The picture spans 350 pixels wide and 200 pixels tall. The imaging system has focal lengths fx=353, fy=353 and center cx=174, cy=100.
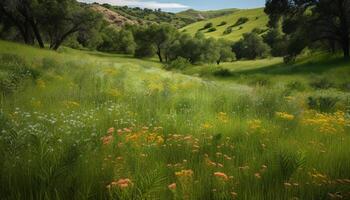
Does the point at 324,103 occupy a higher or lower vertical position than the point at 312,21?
lower

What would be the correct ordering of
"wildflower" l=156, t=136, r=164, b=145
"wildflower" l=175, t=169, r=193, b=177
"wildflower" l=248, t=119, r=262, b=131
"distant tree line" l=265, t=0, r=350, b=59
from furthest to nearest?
"distant tree line" l=265, t=0, r=350, b=59, "wildflower" l=248, t=119, r=262, b=131, "wildflower" l=156, t=136, r=164, b=145, "wildflower" l=175, t=169, r=193, b=177

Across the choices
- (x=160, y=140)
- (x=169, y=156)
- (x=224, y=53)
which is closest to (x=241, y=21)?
(x=224, y=53)

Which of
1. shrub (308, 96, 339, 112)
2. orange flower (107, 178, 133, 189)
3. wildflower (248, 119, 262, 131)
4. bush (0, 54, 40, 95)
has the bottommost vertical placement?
shrub (308, 96, 339, 112)

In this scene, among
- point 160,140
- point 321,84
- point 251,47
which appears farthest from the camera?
→ point 251,47

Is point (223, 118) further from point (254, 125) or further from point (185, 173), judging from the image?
point (185, 173)

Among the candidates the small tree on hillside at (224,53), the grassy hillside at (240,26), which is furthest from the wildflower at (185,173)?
the grassy hillside at (240,26)

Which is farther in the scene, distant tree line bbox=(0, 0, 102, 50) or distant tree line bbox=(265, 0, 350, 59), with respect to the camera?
distant tree line bbox=(0, 0, 102, 50)

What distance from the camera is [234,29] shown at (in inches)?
4811

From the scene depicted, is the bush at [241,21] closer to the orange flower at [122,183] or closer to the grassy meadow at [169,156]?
the grassy meadow at [169,156]

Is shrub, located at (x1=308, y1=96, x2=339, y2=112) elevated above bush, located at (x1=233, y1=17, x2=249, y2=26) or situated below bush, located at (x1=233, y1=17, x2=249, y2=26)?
below

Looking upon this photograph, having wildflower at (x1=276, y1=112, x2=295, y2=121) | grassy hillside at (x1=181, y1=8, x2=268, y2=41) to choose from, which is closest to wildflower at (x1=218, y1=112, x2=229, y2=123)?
wildflower at (x1=276, y1=112, x2=295, y2=121)

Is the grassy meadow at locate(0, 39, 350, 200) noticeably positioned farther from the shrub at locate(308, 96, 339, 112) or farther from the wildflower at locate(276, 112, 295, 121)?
the shrub at locate(308, 96, 339, 112)

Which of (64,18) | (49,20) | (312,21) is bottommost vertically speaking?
(312,21)

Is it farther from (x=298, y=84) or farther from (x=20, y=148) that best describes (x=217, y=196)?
(x=298, y=84)
